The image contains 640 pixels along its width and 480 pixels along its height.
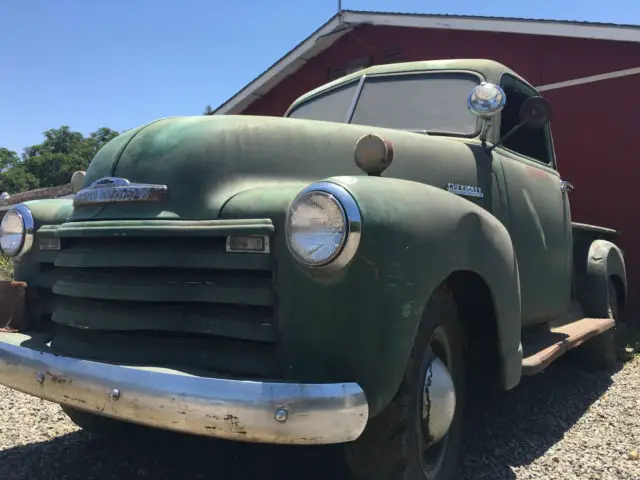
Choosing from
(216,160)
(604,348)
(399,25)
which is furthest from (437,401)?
(399,25)

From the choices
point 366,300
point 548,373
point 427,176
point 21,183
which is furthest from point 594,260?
point 21,183

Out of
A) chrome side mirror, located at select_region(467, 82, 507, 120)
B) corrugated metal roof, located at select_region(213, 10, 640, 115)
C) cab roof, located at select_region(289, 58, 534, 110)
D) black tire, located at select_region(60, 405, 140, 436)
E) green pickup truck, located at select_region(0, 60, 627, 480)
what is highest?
corrugated metal roof, located at select_region(213, 10, 640, 115)

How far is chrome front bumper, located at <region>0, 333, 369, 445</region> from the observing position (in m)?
1.86

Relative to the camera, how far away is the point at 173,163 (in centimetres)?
255

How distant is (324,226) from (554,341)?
2.29m

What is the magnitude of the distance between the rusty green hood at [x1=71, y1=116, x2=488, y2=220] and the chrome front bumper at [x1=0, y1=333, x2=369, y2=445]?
2.20 ft

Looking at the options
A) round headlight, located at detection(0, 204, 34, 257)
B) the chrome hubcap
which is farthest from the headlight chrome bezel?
the chrome hubcap

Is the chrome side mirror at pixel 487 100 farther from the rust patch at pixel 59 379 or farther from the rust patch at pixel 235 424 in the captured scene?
the rust patch at pixel 59 379

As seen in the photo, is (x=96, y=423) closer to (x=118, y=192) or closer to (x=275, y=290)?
(x=118, y=192)

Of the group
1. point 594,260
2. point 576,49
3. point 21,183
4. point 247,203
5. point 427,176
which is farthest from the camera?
point 21,183

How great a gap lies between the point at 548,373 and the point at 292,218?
13.1ft

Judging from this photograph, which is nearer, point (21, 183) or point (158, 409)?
point (158, 409)

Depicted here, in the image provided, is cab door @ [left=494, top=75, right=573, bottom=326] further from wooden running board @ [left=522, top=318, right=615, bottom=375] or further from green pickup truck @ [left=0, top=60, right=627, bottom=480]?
green pickup truck @ [left=0, top=60, right=627, bottom=480]

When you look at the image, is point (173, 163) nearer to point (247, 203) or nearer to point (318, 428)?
point (247, 203)
